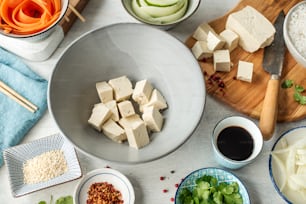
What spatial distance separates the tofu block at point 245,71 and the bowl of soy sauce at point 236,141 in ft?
0.60

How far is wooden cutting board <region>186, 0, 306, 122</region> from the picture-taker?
1.57 metres

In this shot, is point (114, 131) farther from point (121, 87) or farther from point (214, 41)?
point (214, 41)

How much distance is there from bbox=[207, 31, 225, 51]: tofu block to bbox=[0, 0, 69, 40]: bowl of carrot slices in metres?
0.52

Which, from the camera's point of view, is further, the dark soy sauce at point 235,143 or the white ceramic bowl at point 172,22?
the white ceramic bowl at point 172,22

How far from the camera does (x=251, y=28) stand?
163 centimetres

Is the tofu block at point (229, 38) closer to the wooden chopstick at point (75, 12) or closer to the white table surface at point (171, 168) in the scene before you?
the white table surface at point (171, 168)

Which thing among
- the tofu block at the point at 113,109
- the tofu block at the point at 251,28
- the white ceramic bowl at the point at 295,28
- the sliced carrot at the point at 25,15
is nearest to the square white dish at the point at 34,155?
the tofu block at the point at 113,109

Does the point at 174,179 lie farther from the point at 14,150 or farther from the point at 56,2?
the point at 56,2

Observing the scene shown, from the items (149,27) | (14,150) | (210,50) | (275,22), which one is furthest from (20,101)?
(275,22)

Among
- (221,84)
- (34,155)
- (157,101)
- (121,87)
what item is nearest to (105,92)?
(121,87)

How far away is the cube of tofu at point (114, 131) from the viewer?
1453mm

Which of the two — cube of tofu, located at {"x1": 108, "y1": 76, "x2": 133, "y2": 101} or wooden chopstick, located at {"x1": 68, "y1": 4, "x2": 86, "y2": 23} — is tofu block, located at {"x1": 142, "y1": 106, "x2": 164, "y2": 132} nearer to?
cube of tofu, located at {"x1": 108, "y1": 76, "x2": 133, "y2": 101}

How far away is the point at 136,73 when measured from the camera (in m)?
1.62

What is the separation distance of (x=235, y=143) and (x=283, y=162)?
17cm
